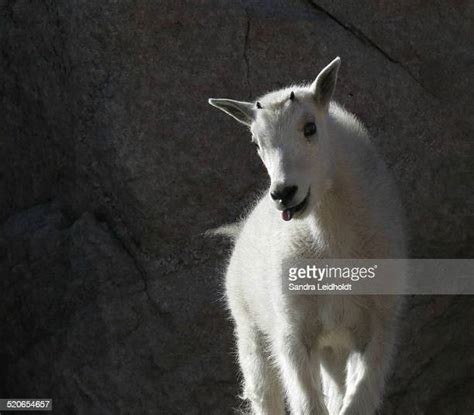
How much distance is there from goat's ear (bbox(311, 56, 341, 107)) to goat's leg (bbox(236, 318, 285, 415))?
6.28 feet

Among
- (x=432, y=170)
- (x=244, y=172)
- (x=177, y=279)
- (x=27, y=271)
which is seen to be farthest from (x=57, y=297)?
(x=432, y=170)

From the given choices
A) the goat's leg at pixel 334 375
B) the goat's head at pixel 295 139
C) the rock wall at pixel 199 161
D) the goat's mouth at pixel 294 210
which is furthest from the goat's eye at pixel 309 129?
the rock wall at pixel 199 161

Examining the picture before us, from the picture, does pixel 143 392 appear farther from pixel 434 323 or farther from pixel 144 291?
pixel 434 323

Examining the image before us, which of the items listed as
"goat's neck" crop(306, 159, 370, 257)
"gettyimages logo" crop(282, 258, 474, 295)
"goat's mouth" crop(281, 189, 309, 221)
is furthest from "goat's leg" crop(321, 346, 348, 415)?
"goat's mouth" crop(281, 189, 309, 221)

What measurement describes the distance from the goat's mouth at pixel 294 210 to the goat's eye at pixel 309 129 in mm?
405

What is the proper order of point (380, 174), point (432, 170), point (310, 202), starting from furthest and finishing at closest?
point (432, 170) → point (380, 174) → point (310, 202)

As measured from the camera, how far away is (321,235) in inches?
326

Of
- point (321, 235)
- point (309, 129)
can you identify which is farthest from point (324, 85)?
point (321, 235)

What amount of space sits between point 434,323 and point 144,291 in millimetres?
2450

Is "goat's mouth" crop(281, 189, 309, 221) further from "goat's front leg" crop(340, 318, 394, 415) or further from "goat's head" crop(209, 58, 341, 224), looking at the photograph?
"goat's front leg" crop(340, 318, 394, 415)

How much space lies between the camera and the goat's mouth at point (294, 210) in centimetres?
767

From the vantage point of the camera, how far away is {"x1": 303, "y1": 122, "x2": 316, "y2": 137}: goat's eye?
788cm

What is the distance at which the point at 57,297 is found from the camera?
10.2 m

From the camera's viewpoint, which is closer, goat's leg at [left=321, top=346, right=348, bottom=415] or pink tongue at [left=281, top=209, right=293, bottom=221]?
pink tongue at [left=281, top=209, right=293, bottom=221]
